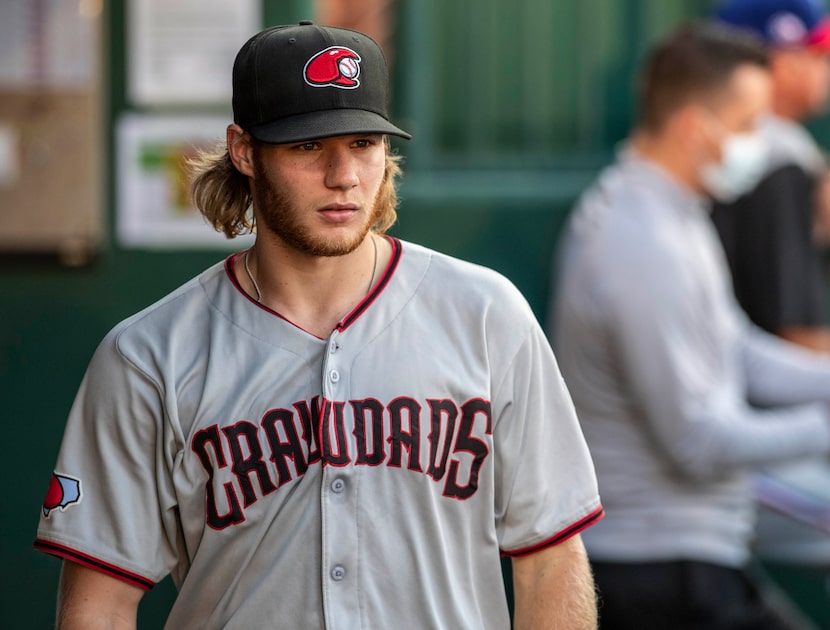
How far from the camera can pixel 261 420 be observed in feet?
8.41

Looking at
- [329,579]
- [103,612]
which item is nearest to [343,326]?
[329,579]

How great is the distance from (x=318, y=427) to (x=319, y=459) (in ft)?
0.19

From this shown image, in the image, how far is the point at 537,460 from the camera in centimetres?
270

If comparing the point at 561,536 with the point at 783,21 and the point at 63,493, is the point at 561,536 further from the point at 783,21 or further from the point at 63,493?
the point at 783,21

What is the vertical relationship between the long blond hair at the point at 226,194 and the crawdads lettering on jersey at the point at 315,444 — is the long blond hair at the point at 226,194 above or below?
above

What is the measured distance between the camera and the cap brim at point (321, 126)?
2447 millimetres

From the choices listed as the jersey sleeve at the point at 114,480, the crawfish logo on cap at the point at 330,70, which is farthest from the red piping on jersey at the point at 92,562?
the crawfish logo on cap at the point at 330,70

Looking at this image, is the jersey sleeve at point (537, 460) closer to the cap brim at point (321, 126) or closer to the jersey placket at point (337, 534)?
the jersey placket at point (337, 534)

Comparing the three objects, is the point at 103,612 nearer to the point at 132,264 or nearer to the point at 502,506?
the point at 502,506

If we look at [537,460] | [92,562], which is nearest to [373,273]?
[537,460]

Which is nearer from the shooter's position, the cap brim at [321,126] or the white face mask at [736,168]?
the cap brim at [321,126]

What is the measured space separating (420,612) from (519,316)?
59 cm

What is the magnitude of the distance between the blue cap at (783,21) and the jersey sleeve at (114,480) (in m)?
3.21

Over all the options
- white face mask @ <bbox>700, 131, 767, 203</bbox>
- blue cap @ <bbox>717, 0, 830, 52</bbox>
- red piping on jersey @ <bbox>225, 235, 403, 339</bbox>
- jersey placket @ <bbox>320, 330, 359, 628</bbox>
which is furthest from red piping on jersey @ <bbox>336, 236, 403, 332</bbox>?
blue cap @ <bbox>717, 0, 830, 52</bbox>
